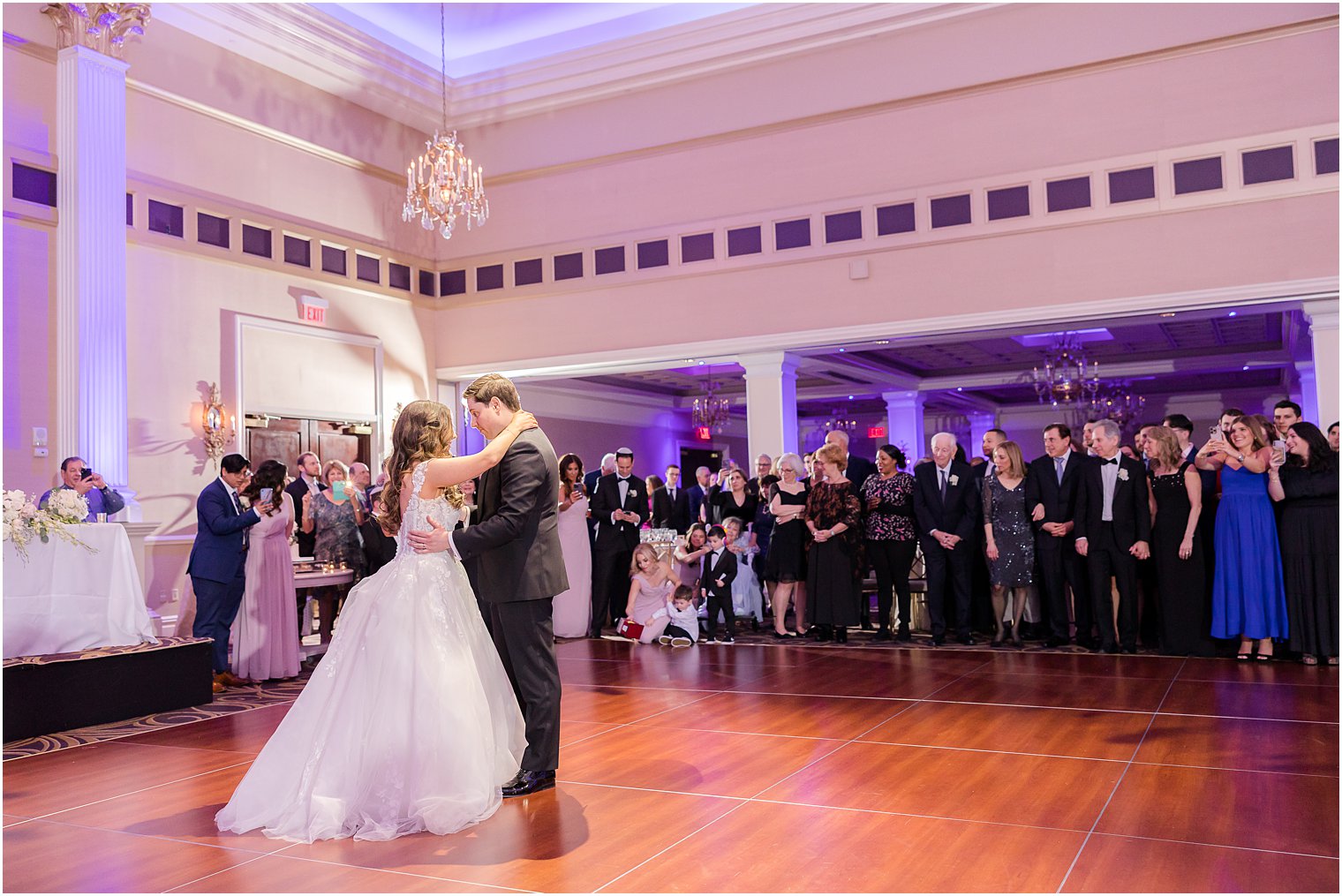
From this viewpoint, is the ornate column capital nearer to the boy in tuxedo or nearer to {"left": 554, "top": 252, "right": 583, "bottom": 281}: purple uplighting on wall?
{"left": 554, "top": 252, "right": 583, "bottom": 281}: purple uplighting on wall

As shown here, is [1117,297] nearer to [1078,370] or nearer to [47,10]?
[1078,370]

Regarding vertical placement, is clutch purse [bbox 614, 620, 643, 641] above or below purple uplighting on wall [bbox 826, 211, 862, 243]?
below

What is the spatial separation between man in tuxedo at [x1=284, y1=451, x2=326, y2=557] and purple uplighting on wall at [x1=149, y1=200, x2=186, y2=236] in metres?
2.84

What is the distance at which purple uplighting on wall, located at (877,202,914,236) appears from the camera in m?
10.5

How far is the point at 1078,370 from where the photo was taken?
15.0m

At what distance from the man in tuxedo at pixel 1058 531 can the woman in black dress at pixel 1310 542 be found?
135 centimetres

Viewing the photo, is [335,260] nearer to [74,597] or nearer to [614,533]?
[614,533]

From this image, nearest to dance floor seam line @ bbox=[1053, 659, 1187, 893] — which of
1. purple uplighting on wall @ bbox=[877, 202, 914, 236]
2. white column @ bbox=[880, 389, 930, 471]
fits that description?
purple uplighting on wall @ bbox=[877, 202, 914, 236]

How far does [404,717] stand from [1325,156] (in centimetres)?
889

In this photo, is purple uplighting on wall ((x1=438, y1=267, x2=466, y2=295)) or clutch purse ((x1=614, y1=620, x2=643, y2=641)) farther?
purple uplighting on wall ((x1=438, y1=267, x2=466, y2=295))

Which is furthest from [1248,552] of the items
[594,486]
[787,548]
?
[594,486]

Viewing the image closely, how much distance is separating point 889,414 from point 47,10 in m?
14.1

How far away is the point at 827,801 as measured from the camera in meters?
3.82

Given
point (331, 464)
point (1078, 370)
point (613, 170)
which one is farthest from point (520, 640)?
point (1078, 370)
